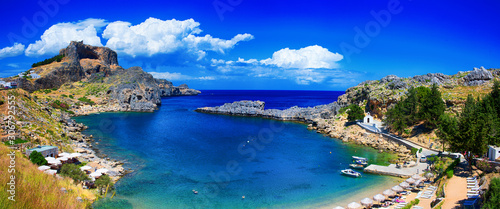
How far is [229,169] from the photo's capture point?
3297 cm

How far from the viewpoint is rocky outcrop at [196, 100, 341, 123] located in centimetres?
7475

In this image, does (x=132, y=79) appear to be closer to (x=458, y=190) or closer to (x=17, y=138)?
(x=17, y=138)

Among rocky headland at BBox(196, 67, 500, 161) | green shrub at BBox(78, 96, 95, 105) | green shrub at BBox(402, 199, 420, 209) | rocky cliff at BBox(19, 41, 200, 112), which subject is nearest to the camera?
green shrub at BBox(402, 199, 420, 209)

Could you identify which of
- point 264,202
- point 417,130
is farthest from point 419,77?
point 264,202

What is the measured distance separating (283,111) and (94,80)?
8695cm

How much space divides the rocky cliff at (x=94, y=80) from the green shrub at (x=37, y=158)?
7362 centimetres

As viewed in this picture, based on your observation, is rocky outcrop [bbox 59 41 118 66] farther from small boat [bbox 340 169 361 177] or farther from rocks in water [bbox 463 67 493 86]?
rocks in water [bbox 463 67 493 86]

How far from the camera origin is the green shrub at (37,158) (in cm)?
2516

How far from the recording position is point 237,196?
2517cm

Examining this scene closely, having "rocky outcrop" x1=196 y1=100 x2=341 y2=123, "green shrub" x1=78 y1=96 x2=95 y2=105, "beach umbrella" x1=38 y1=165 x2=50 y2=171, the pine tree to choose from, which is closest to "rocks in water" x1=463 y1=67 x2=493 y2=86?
the pine tree

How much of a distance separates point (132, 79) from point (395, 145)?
10635cm

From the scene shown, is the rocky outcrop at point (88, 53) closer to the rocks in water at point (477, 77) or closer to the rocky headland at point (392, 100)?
the rocky headland at point (392, 100)

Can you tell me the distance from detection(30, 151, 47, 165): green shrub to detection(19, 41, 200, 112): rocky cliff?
73.6 m

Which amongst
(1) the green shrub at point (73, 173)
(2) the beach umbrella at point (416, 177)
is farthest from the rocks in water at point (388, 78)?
(1) the green shrub at point (73, 173)
